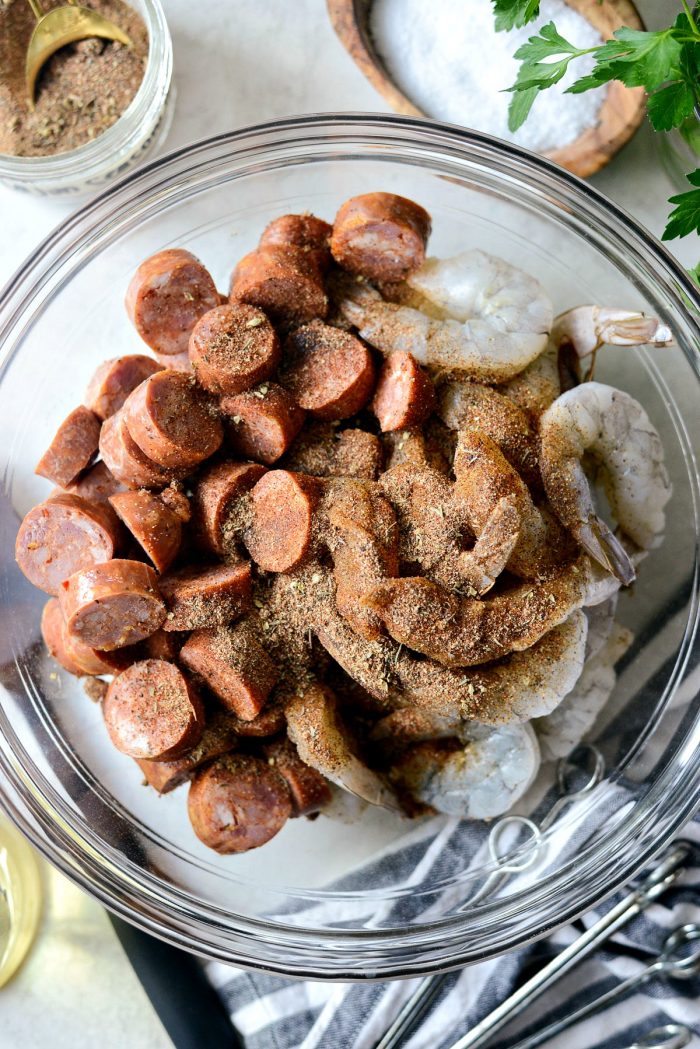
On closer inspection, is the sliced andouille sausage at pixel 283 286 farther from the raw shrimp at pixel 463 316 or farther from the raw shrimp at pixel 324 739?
the raw shrimp at pixel 324 739

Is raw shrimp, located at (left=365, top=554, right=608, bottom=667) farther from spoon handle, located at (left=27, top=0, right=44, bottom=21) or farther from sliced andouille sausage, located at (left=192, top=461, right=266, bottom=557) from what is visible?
spoon handle, located at (left=27, top=0, right=44, bottom=21)

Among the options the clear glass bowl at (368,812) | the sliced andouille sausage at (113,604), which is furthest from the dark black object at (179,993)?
the sliced andouille sausage at (113,604)

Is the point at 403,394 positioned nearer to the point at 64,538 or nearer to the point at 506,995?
the point at 64,538

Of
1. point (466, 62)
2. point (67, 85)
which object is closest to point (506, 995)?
point (466, 62)

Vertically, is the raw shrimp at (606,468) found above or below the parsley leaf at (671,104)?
below

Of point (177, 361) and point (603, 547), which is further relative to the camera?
point (177, 361)

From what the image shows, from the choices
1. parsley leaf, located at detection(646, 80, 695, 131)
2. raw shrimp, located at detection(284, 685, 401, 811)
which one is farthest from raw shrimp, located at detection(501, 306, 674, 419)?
raw shrimp, located at detection(284, 685, 401, 811)

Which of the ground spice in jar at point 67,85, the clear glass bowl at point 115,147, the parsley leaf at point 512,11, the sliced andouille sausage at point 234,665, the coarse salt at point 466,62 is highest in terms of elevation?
the ground spice in jar at point 67,85
